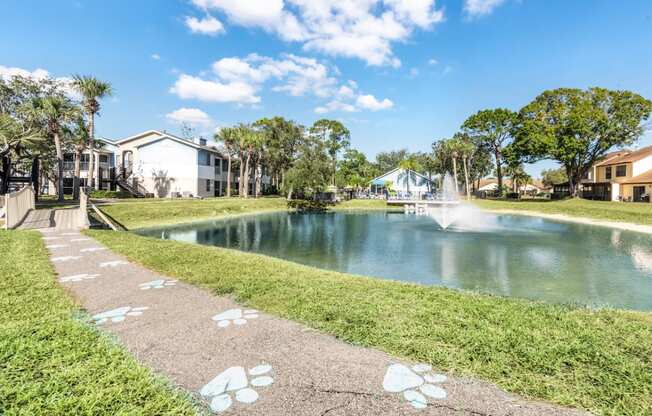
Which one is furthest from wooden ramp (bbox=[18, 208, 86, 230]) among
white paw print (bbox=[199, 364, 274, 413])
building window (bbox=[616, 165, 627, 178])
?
building window (bbox=[616, 165, 627, 178])

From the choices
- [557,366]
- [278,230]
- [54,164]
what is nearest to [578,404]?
[557,366]

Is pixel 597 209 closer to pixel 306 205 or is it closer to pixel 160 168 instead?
pixel 306 205

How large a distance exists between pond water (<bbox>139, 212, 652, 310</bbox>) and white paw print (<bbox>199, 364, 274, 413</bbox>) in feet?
23.7

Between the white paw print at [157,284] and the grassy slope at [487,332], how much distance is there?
1.18ft

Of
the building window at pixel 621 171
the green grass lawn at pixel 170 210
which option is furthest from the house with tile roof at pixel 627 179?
the green grass lawn at pixel 170 210

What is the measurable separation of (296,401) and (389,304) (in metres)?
2.64

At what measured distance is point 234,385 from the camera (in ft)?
9.37

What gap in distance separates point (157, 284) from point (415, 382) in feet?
16.3

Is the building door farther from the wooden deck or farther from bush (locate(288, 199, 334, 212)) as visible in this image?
the wooden deck

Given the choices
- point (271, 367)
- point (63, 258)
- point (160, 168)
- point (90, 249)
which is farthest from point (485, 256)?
point (160, 168)

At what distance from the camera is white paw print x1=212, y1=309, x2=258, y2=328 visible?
14.0 ft

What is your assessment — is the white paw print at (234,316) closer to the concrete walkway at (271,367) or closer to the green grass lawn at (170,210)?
the concrete walkway at (271,367)

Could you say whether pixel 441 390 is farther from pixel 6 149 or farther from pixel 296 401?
pixel 6 149

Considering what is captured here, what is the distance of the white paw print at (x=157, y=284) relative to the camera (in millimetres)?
5891
